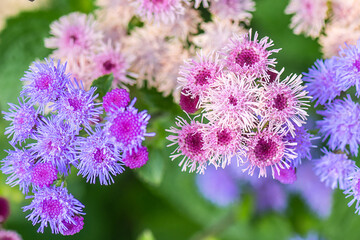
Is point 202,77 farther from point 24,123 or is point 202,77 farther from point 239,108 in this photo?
point 24,123

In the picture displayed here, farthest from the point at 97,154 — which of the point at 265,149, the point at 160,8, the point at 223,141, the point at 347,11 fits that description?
the point at 347,11

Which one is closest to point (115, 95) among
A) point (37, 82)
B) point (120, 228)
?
point (37, 82)

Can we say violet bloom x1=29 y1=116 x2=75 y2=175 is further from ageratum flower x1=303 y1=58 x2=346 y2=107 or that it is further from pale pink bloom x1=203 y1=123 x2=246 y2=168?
ageratum flower x1=303 y1=58 x2=346 y2=107

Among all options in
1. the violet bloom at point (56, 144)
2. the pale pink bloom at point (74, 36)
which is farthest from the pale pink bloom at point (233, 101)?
the pale pink bloom at point (74, 36)


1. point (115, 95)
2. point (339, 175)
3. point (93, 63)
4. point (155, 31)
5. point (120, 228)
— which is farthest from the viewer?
point (120, 228)

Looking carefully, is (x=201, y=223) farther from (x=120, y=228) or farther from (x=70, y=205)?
(x=70, y=205)
